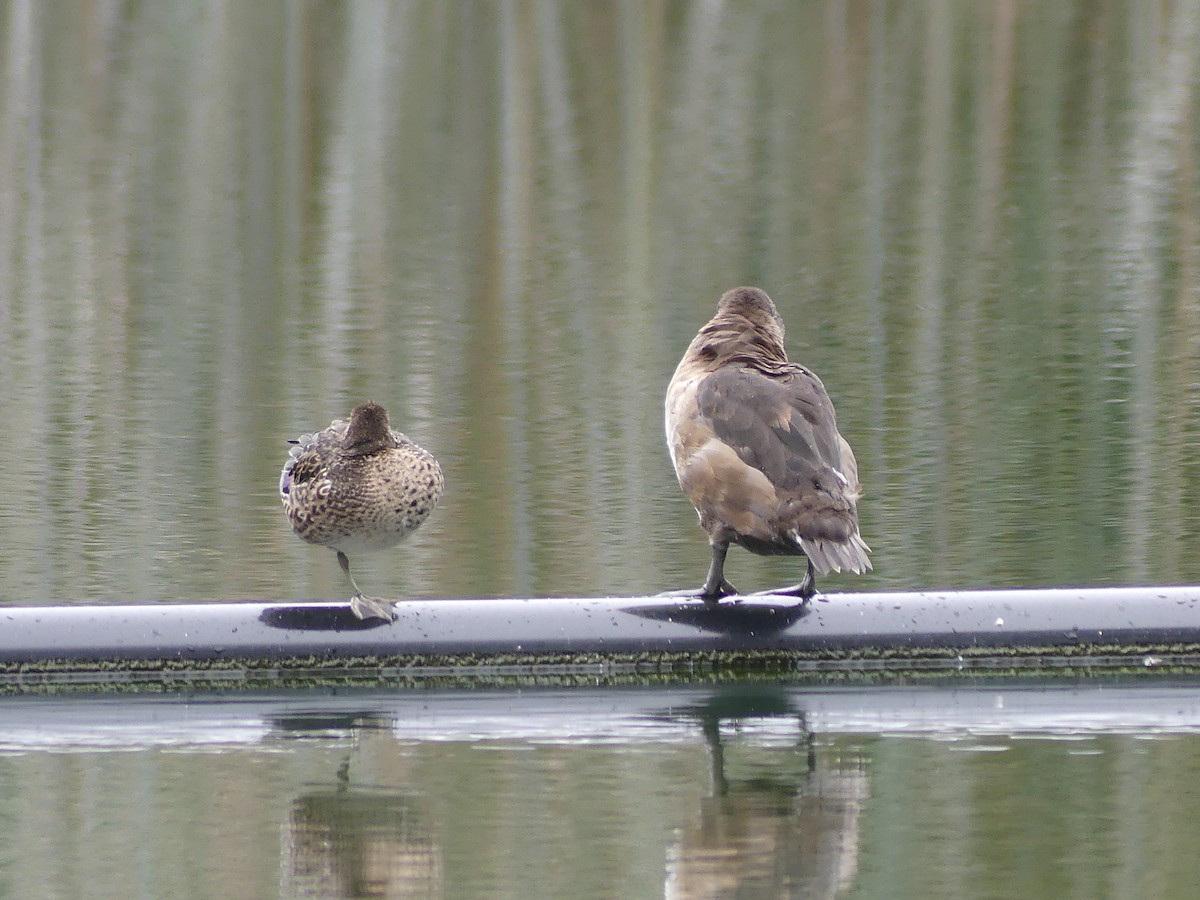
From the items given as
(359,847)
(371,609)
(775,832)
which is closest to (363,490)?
(371,609)

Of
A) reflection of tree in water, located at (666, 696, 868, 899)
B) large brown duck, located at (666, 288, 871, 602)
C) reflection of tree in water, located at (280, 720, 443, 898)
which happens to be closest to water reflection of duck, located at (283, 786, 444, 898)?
reflection of tree in water, located at (280, 720, 443, 898)

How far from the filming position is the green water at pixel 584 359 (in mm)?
4699

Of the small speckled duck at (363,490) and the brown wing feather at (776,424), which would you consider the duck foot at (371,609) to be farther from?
the brown wing feather at (776,424)

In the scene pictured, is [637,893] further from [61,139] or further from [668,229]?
[61,139]

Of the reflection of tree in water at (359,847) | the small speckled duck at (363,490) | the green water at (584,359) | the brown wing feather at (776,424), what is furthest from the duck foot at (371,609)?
the reflection of tree in water at (359,847)

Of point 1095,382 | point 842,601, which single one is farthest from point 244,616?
point 1095,382

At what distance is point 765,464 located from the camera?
19.9 ft

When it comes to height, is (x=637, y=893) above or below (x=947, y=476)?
above

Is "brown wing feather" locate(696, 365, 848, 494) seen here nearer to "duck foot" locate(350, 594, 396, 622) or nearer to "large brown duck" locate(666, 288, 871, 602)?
"large brown duck" locate(666, 288, 871, 602)

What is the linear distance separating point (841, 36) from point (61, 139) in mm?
12633

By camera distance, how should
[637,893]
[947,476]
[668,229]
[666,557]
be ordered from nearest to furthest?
[637,893], [666,557], [947,476], [668,229]

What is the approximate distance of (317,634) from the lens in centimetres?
615

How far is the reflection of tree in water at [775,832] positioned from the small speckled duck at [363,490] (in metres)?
1.23

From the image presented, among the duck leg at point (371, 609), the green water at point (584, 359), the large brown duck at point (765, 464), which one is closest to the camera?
the green water at point (584, 359)
